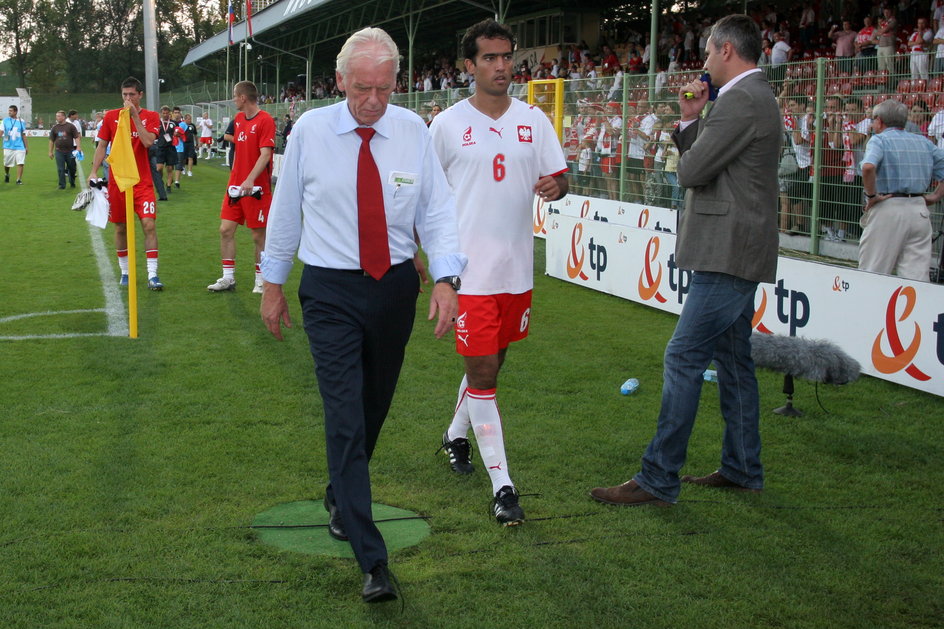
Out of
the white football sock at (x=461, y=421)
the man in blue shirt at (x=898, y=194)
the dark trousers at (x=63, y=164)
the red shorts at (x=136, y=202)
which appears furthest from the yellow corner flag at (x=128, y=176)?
the dark trousers at (x=63, y=164)

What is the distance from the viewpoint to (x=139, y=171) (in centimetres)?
1018

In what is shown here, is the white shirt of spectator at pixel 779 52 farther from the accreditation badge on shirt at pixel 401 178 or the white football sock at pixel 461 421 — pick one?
the accreditation badge on shirt at pixel 401 178

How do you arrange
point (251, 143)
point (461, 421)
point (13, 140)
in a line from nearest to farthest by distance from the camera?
point (461, 421) → point (251, 143) → point (13, 140)

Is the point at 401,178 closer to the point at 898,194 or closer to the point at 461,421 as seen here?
the point at 461,421

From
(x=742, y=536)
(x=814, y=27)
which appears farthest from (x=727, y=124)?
(x=814, y=27)

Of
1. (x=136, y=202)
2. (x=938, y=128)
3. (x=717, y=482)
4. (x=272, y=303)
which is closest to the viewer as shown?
(x=272, y=303)

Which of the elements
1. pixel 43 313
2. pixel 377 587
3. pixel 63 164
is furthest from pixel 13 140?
pixel 377 587

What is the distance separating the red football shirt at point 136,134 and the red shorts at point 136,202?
0.27 feet

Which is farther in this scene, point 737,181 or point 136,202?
point 136,202

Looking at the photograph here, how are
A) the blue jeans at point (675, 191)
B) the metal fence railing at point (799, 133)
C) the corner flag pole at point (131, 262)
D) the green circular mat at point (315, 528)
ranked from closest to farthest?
1. the green circular mat at point (315, 528)
2. the corner flag pole at point (131, 262)
3. the metal fence railing at point (799, 133)
4. the blue jeans at point (675, 191)

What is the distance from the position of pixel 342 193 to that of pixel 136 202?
23.6ft

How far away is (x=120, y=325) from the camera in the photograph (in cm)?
885

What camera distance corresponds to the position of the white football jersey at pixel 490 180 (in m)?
4.53

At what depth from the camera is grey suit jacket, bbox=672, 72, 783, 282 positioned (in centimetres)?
424
